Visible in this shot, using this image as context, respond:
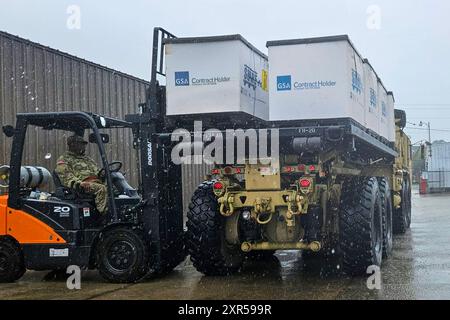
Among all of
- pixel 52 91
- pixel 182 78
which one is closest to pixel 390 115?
pixel 182 78

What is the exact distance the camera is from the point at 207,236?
280 inches

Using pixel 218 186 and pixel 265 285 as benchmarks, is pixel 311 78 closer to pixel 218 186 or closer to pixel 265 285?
pixel 218 186

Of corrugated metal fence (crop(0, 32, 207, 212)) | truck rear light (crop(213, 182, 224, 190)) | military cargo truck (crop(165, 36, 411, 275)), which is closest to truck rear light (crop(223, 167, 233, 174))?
military cargo truck (crop(165, 36, 411, 275))

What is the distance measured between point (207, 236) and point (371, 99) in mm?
2819

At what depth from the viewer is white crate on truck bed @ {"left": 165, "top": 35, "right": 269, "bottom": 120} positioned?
6.48m

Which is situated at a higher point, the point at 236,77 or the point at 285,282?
the point at 236,77

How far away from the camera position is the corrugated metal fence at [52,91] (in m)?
9.62

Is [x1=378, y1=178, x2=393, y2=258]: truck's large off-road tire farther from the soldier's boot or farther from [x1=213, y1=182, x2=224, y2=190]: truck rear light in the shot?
the soldier's boot

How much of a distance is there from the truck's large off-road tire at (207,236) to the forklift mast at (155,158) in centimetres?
32

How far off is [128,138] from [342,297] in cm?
811
